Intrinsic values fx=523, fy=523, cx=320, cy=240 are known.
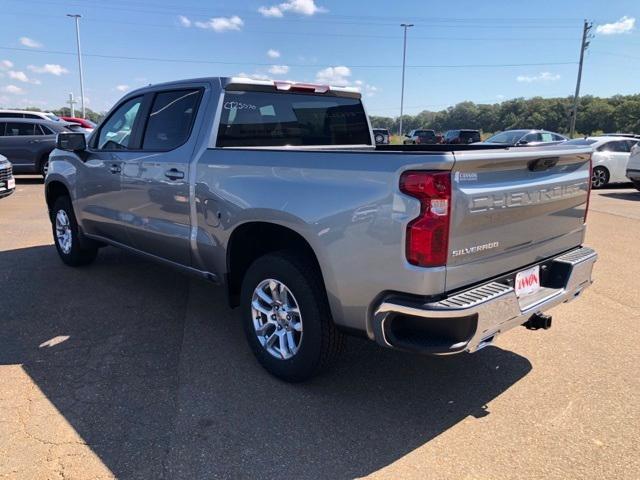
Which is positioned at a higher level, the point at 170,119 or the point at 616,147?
the point at 170,119

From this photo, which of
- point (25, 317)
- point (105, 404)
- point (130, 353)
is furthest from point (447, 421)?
point (25, 317)

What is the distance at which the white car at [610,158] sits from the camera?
15.1 m

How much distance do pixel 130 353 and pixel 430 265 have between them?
7.97ft

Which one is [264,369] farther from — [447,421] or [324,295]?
[447,421]

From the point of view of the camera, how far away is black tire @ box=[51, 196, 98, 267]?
5.84 meters

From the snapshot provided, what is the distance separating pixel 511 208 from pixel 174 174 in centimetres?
246

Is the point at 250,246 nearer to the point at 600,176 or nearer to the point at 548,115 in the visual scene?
the point at 600,176

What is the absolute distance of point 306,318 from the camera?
3.13 metres

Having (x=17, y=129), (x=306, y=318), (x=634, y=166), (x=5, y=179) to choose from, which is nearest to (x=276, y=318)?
(x=306, y=318)

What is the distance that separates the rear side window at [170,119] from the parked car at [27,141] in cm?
1136

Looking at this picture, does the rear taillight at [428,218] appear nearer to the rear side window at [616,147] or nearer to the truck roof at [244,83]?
the truck roof at [244,83]

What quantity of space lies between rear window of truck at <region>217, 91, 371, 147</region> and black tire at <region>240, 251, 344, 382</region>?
117cm

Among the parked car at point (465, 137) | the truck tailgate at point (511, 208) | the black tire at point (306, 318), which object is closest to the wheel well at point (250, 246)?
the black tire at point (306, 318)

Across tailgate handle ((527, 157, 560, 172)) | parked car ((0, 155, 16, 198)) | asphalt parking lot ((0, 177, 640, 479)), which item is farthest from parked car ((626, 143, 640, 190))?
parked car ((0, 155, 16, 198))
